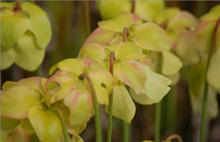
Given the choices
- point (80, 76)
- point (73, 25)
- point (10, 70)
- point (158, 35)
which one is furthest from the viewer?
point (73, 25)

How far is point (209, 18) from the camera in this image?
2.22 ft

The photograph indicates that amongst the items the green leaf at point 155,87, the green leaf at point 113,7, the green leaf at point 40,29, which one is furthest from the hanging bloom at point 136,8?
the green leaf at point 155,87

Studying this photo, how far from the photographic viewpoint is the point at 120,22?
26.4 inches

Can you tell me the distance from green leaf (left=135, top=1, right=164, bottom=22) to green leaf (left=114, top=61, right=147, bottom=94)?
0.22m

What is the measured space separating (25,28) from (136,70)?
7.9 inches

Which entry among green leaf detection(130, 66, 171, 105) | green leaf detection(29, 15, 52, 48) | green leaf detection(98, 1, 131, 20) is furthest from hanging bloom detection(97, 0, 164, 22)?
green leaf detection(130, 66, 171, 105)

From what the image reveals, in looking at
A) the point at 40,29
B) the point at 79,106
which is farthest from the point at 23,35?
the point at 79,106

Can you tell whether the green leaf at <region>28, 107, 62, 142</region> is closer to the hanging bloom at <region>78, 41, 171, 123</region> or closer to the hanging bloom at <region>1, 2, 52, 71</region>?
the hanging bloom at <region>78, 41, 171, 123</region>

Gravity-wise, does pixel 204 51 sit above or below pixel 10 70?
above

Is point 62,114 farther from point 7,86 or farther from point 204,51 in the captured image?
point 204,51

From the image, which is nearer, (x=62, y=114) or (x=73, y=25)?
(x=62, y=114)

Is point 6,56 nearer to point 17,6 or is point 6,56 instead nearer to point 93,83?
point 17,6

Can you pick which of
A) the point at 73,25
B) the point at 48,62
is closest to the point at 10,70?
the point at 48,62

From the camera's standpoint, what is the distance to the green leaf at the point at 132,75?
1.73ft
